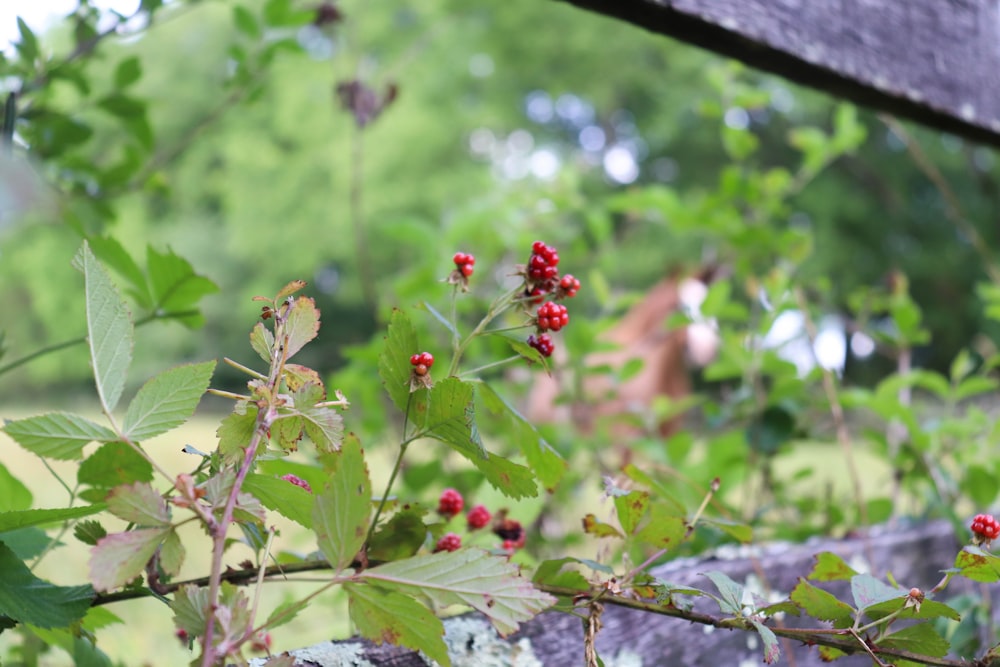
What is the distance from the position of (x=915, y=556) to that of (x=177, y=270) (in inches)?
36.4

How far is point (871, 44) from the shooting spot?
0.87 metres

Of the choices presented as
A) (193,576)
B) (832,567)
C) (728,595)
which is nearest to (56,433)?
(728,595)

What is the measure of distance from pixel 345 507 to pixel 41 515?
17 cm

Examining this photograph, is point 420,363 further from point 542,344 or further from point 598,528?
point 598,528

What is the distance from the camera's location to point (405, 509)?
1.50ft

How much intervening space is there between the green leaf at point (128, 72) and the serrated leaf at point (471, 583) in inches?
31.0

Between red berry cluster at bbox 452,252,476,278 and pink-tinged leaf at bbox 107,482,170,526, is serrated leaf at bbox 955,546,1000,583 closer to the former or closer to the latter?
red berry cluster at bbox 452,252,476,278

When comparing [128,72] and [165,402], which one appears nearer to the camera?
[165,402]

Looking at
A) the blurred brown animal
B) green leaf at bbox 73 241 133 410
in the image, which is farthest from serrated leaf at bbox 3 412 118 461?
the blurred brown animal

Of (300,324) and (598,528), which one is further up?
(300,324)

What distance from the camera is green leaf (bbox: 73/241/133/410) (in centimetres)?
37

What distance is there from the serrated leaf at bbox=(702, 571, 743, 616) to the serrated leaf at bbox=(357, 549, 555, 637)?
0.11m

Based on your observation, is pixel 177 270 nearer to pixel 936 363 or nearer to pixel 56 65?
pixel 56 65

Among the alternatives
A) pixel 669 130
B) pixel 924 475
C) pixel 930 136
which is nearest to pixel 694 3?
pixel 924 475
